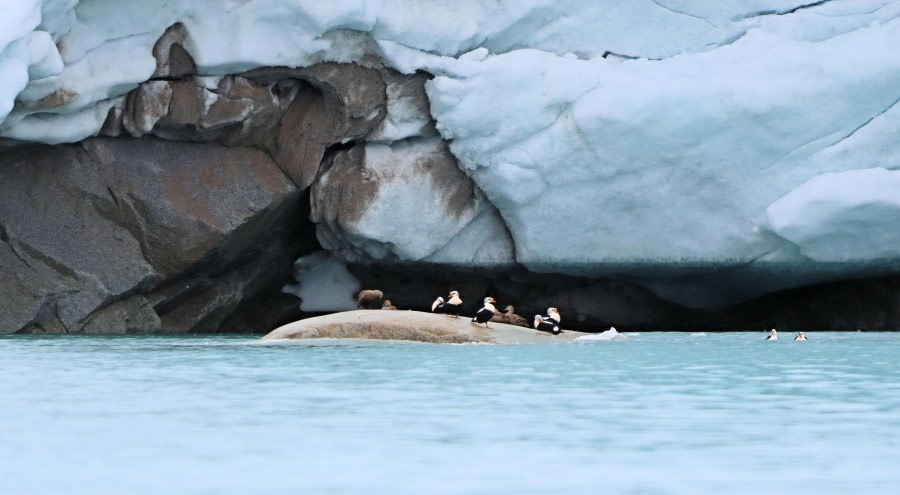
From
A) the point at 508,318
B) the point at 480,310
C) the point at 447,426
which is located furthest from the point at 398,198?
the point at 447,426

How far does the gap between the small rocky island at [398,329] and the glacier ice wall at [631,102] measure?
2.75 meters

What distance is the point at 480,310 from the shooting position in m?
12.1

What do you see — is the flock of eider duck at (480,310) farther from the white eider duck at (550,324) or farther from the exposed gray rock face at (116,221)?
the exposed gray rock face at (116,221)

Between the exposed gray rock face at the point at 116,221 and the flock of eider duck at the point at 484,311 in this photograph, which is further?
the exposed gray rock face at the point at 116,221

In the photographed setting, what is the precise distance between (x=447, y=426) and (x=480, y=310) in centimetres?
689

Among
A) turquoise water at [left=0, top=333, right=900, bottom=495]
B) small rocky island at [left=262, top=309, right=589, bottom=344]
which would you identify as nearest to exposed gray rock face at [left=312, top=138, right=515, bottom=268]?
small rocky island at [left=262, top=309, right=589, bottom=344]

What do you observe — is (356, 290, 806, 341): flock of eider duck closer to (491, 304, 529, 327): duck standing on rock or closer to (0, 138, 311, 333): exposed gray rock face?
(491, 304, 529, 327): duck standing on rock

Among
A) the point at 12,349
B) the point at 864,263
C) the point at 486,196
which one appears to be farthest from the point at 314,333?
the point at 864,263

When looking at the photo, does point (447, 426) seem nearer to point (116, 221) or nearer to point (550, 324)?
point (550, 324)

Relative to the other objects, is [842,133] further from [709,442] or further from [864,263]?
[709,442]

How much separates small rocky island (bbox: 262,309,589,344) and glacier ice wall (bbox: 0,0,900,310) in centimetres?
275

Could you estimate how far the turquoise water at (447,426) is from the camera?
405 cm

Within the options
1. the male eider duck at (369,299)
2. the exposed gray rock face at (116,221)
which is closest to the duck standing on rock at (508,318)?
the male eider duck at (369,299)

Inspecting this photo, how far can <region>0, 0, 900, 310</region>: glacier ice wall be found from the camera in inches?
537
